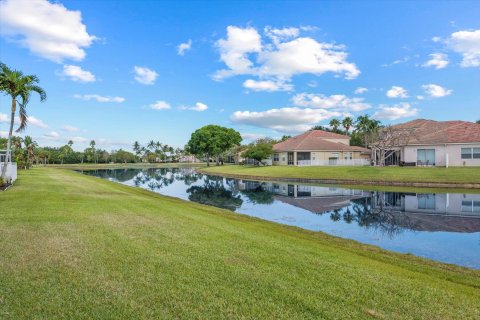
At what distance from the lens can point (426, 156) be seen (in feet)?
125

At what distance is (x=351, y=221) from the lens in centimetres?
1480

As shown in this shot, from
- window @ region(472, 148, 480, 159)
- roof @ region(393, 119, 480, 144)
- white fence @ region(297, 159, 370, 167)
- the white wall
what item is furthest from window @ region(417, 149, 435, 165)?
white fence @ region(297, 159, 370, 167)

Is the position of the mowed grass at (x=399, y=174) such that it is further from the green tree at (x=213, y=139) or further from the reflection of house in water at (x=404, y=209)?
the green tree at (x=213, y=139)

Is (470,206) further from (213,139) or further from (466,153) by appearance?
(213,139)

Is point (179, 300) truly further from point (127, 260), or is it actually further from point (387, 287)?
point (387, 287)

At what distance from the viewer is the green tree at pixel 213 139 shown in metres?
81.9

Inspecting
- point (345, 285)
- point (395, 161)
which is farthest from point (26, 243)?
point (395, 161)

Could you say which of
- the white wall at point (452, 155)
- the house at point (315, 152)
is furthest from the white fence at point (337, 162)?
the white wall at point (452, 155)

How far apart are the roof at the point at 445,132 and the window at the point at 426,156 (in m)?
1.05

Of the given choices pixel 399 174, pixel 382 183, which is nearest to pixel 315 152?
pixel 399 174

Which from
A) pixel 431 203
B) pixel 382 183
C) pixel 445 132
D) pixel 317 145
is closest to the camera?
pixel 431 203

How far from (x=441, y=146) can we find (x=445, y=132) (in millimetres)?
3063

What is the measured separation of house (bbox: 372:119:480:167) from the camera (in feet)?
115

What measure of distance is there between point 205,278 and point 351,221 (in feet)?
36.1
